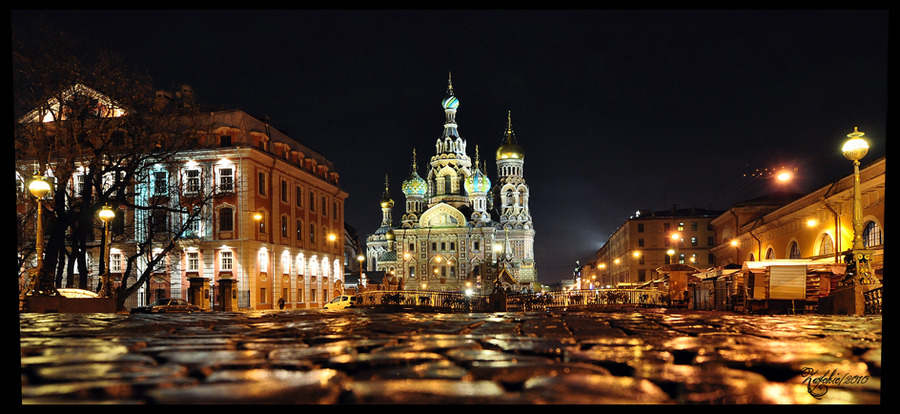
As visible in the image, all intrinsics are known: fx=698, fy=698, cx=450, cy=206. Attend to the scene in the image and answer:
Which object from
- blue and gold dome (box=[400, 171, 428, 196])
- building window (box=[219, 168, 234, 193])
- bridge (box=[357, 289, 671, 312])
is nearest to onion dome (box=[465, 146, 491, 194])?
blue and gold dome (box=[400, 171, 428, 196])

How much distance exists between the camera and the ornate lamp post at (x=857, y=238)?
16.2m

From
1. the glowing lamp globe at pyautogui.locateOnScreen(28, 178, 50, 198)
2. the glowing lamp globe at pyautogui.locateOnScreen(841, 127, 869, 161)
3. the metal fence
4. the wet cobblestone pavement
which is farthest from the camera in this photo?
the glowing lamp globe at pyautogui.locateOnScreen(28, 178, 50, 198)

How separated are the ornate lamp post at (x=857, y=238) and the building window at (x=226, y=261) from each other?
3832cm

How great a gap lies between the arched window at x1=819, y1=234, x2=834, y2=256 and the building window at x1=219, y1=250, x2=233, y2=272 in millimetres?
36351

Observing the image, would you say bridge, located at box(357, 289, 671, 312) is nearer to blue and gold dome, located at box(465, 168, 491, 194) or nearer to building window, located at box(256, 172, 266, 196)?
building window, located at box(256, 172, 266, 196)

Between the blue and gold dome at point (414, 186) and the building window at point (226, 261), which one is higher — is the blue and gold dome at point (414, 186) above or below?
above

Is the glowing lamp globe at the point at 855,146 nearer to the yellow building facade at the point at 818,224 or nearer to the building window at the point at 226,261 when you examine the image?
the yellow building facade at the point at 818,224

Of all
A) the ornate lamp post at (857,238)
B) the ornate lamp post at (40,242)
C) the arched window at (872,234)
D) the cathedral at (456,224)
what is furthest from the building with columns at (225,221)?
the cathedral at (456,224)

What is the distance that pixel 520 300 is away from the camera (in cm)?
3856

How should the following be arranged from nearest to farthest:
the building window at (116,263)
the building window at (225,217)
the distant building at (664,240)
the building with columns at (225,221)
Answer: the building with columns at (225,221), the building window at (225,217), the building window at (116,263), the distant building at (664,240)

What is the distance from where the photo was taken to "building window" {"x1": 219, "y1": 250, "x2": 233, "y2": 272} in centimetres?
4675

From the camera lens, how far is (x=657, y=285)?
1826 inches

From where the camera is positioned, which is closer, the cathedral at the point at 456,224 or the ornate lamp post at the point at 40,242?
the ornate lamp post at the point at 40,242

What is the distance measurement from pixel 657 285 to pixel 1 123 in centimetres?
4582
